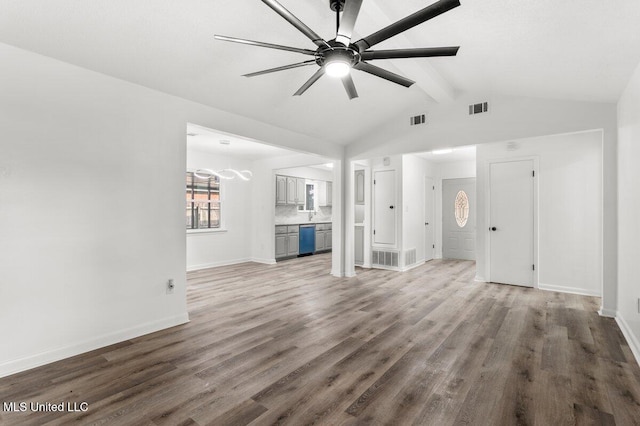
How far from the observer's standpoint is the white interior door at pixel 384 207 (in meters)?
6.82

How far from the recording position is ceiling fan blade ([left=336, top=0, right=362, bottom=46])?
1724mm

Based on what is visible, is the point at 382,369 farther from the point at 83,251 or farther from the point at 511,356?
the point at 83,251

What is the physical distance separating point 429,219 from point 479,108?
4.16 metres

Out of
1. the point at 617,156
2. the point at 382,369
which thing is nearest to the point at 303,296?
the point at 382,369

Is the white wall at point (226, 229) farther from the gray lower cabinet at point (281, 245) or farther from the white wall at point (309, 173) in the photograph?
the white wall at point (309, 173)

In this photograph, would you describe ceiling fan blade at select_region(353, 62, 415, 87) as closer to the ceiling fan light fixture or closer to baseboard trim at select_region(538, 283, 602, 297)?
the ceiling fan light fixture

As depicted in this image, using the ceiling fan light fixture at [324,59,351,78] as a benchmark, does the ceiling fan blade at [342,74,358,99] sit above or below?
above

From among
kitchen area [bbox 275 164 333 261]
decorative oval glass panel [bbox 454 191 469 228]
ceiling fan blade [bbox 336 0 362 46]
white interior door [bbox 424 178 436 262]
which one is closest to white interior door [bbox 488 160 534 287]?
white interior door [bbox 424 178 436 262]

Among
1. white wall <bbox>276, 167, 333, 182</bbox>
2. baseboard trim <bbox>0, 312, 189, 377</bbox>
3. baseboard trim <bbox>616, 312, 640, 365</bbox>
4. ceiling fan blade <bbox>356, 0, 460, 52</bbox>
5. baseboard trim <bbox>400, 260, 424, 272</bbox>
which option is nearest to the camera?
ceiling fan blade <bbox>356, 0, 460, 52</bbox>

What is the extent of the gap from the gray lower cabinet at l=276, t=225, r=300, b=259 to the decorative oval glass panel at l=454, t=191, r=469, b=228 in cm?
444

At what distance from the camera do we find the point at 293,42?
309 centimetres

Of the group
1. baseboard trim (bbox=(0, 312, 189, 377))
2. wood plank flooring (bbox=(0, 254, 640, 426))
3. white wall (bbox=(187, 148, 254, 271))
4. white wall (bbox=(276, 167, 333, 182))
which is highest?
white wall (bbox=(276, 167, 333, 182))

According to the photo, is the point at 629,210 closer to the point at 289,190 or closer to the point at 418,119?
the point at 418,119

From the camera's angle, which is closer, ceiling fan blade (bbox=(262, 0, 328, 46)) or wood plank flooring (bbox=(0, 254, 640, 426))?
ceiling fan blade (bbox=(262, 0, 328, 46))
